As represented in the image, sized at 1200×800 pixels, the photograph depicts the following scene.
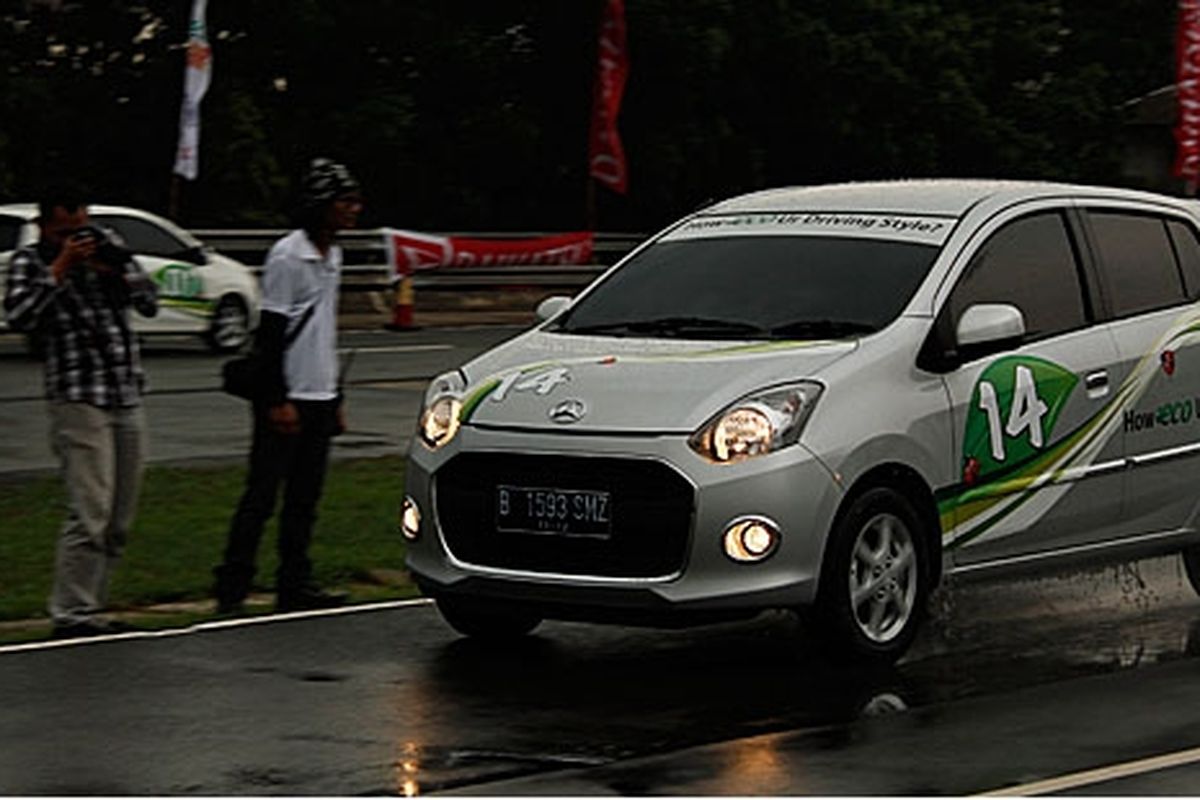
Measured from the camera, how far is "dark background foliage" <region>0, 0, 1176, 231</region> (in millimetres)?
36625

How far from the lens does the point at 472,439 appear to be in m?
10.3

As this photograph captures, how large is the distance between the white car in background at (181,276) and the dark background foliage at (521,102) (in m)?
5.86

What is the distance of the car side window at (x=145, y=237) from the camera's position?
91.5 feet

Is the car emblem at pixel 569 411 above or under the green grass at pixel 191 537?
above

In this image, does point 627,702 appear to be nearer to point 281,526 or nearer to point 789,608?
point 789,608

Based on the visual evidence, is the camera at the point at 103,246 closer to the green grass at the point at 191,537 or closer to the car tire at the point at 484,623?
the green grass at the point at 191,537

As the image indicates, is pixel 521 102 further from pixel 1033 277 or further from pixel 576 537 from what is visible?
pixel 576 537

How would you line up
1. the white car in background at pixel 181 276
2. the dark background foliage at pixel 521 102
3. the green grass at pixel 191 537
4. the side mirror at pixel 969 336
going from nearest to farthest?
the side mirror at pixel 969 336, the green grass at pixel 191 537, the white car in background at pixel 181 276, the dark background foliage at pixel 521 102

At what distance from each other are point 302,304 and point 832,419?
2744mm

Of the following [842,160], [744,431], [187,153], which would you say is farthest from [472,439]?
[842,160]

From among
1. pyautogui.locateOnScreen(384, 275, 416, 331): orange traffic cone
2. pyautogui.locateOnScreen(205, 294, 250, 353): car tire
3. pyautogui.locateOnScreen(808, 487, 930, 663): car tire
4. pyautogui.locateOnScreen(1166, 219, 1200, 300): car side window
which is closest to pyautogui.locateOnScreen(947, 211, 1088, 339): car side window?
pyautogui.locateOnScreen(1166, 219, 1200, 300): car side window

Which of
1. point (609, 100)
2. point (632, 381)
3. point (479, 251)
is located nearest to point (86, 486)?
point (632, 381)

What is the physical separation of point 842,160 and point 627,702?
3425 cm

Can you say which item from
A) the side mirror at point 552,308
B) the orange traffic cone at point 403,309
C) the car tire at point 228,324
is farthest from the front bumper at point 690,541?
the orange traffic cone at point 403,309
